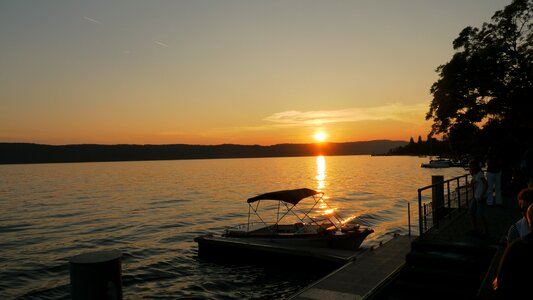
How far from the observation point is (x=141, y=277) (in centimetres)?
1797

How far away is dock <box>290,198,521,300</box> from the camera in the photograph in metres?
8.48

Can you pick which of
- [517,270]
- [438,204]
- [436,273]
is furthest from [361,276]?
[517,270]

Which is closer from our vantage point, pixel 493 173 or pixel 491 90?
pixel 493 173

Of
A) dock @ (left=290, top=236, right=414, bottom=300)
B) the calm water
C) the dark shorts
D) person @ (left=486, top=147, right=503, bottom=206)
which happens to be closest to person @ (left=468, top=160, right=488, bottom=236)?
the dark shorts

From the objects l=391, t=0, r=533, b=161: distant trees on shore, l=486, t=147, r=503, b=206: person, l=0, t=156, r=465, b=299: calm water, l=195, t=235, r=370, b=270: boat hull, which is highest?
l=391, t=0, r=533, b=161: distant trees on shore

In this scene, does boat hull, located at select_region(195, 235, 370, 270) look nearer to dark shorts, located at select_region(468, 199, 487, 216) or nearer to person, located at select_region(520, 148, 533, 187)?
dark shorts, located at select_region(468, 199, 487, 216)

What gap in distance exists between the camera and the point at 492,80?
29.4 m

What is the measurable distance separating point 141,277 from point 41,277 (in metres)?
4.70

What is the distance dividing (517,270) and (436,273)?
16.5 feet

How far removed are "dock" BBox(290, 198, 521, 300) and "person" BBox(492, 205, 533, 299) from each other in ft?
8.17

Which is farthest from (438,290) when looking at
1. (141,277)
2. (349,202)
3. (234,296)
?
(349,202)

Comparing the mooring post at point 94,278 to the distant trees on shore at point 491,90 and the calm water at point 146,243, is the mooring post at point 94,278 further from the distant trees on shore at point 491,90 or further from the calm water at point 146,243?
the distant trees on shore at point 491,90

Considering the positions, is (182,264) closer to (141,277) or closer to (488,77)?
(141,277)

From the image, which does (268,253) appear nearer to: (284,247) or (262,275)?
(284,247)
